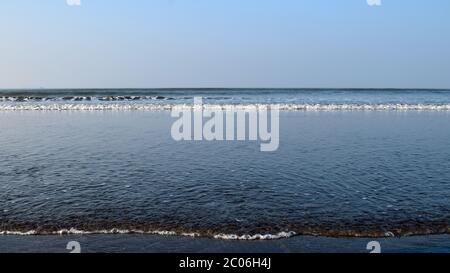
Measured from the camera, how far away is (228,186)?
432 inches

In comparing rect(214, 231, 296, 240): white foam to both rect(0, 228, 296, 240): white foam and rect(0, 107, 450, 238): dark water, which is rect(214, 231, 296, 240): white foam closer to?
rect(0, 228, 296, 240): white foam

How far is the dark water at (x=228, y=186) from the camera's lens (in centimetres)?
841

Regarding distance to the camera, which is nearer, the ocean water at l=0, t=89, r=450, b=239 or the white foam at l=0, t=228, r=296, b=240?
the white foam at l=0, t=228, r=296, b=240

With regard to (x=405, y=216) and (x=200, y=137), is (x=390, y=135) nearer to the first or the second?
(x=200, y=137)

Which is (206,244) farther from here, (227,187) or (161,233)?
(227,187)

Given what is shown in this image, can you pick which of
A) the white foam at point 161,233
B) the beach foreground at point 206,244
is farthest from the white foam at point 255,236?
the beach foreground at point 206,244

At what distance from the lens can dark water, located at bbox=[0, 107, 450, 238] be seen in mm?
8406

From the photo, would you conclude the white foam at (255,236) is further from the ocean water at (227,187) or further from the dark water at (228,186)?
the dark water at (228,186)

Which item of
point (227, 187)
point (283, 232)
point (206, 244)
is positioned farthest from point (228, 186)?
point (206, 244)

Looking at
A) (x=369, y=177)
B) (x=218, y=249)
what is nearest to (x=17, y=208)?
(x=218, y=249)

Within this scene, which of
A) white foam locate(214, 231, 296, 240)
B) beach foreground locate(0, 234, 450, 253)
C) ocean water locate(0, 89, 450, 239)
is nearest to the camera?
beach foreground locate(0, 234, 450, 253)

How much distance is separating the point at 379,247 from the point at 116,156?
10.1 metres

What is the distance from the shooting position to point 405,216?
869cm

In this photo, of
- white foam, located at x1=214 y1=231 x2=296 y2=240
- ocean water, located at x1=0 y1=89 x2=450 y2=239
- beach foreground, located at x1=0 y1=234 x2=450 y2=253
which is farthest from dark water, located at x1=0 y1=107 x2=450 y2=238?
beach foreground, located at x1=0 y1=234 x2=450 y2=253
